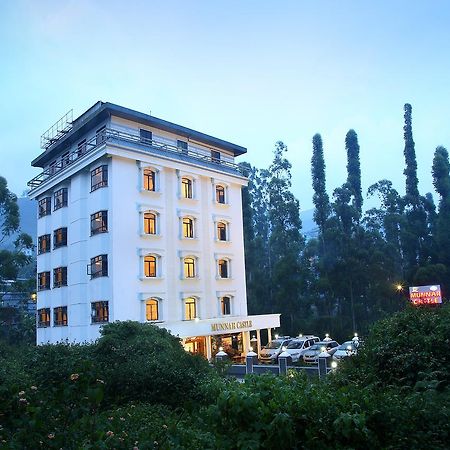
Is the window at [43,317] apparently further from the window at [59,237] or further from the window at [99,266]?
Result: the window at [99,266]

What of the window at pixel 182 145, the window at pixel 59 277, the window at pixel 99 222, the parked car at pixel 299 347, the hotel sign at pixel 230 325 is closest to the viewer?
the window at pixel 99 222

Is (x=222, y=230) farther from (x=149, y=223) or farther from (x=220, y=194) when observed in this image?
(x=149, y=223)

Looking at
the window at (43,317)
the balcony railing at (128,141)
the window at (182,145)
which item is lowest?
the window at (43,317)

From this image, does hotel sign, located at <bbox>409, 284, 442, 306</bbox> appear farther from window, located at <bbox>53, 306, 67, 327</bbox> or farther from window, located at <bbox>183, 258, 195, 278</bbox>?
window, located at <bbox>53, 306, 67, 327</bbox>

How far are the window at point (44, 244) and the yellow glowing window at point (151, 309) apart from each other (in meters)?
9.83

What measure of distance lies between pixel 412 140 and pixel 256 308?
24701 millimetres

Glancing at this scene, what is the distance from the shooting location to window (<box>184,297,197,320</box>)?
1197 inches

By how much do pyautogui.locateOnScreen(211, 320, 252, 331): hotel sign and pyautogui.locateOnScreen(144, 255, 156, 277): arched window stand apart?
5.07m

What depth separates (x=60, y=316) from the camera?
3122 cm

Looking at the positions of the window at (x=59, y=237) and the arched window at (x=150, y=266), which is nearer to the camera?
the arched window at (x=150, y=266)

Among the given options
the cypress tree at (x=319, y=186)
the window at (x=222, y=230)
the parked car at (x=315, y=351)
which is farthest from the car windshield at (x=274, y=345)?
the cypress tree at (x=319, y=186)

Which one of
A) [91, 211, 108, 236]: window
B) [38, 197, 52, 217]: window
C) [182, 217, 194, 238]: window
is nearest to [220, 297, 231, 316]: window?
[182, 217, 194, 238]: window

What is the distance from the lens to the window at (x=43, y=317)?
32812 millimetres

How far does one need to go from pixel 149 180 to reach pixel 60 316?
10.9 m
